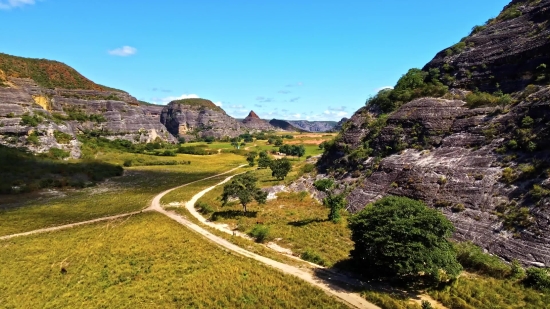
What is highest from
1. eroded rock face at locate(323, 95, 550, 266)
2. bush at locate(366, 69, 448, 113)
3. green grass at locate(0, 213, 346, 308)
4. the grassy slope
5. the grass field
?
the grassy slope

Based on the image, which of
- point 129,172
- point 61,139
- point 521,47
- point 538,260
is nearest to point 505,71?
point 521,47

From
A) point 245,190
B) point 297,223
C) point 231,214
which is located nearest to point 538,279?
point 297,223

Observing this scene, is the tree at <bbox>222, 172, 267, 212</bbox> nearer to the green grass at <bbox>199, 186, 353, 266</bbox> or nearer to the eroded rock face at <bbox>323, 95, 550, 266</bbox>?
the green grass at <bbox>199, 186, 353, 266</bbox>

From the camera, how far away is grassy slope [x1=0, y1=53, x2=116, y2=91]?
5172 inches

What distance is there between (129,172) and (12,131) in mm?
31161

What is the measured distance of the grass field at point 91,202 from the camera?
4716cm

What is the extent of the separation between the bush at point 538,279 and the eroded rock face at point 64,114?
104 m

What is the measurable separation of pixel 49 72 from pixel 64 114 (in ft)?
121

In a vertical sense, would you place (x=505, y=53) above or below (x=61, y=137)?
above

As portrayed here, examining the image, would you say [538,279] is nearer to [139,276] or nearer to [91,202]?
[139,276]

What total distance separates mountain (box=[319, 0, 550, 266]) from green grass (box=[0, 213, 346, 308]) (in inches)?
765

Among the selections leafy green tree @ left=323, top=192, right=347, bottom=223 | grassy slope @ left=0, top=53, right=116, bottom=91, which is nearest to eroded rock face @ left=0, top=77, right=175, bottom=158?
grassy slope @ left=0, top=53, right=116, bottom=91

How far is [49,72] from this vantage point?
5709 inches

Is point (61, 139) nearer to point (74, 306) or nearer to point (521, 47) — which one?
point (74, 306)
